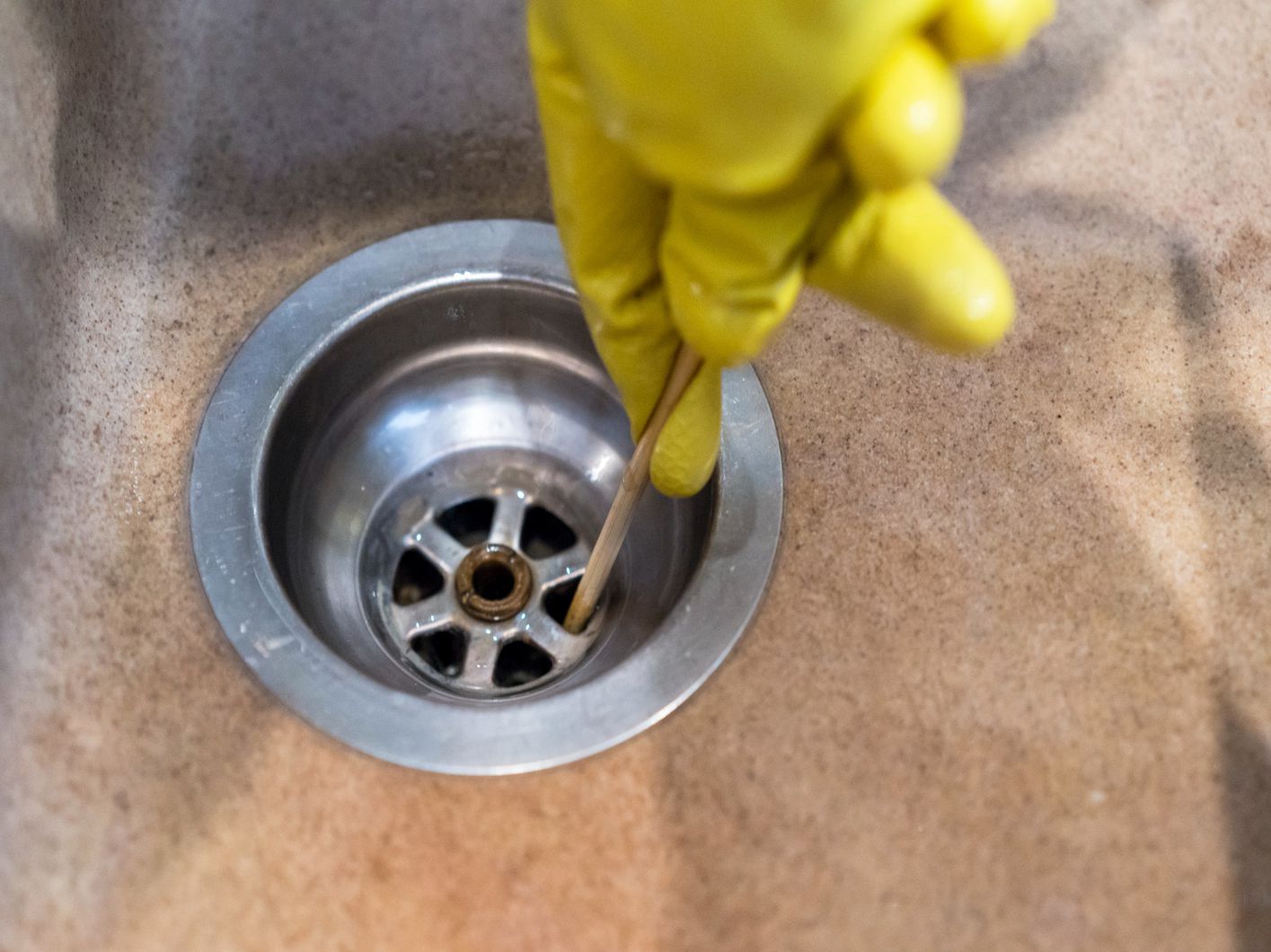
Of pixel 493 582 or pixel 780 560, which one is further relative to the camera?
pixel 493 582

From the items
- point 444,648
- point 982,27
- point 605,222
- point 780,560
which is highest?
point 982,27

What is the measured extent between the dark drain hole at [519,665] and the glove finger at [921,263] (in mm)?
→ 395

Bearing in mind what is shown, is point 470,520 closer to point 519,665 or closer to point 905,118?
point 519,665

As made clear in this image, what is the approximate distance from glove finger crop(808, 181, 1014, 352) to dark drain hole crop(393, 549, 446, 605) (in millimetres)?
435

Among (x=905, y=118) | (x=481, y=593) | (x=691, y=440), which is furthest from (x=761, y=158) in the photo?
(x=481, y=593)

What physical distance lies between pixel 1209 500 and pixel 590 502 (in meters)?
0.37

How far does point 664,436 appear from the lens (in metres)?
0.46

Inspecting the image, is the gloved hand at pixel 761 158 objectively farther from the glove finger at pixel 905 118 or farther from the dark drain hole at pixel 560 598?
the dark drain hole at pixel 560 598

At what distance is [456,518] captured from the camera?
2.37ft

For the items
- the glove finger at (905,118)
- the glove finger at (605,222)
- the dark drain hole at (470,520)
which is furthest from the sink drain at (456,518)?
the glove finger at (905,118)

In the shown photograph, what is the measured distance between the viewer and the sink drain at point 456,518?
1.60ft

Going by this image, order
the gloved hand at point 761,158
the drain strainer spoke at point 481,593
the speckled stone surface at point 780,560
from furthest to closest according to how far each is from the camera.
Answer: the drain strainer spoke at point 481,593 → the speckled stone surface at point 780,560 → the gloved hand at point 761,158

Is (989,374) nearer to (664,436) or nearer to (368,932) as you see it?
(664,436)

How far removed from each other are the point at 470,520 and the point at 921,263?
46cm
